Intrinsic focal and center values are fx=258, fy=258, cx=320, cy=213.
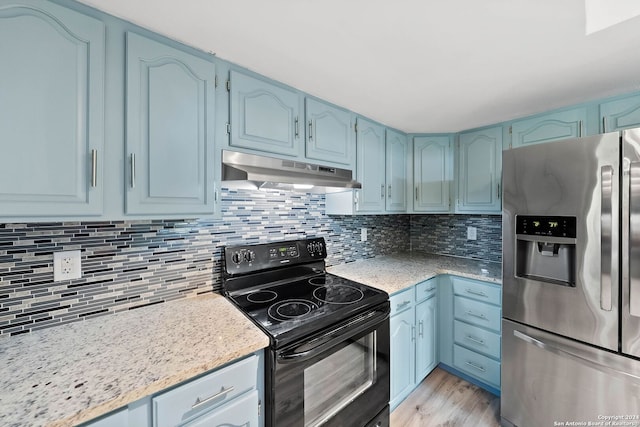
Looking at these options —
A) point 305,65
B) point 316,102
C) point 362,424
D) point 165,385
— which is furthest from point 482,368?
point 305,65

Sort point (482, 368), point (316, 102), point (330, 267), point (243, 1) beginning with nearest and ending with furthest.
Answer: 1. point (243, 1)
2. point (316, 102)
3. point (482, 368)
4. point (330, 267)

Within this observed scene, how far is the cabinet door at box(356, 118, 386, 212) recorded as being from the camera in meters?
1.98

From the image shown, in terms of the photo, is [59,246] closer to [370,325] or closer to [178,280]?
[178,280]

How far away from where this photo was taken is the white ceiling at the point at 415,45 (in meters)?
0.96

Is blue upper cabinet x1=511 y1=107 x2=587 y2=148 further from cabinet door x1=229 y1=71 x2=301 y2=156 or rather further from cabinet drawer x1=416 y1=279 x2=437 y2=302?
cabinet door x1=229 y1=71 x2=301 y2=156

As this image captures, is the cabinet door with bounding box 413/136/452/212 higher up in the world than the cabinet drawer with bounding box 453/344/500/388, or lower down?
higher up

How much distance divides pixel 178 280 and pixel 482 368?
7.25 feet

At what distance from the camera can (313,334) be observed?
1.15 meters

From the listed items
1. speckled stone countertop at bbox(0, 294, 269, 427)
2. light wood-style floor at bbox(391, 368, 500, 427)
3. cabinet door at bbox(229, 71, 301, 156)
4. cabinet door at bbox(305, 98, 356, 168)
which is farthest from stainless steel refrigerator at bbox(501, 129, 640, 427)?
speckled stone countertop at bbox(0, 294, 269, 427)

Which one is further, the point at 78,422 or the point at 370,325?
the point at 370,325

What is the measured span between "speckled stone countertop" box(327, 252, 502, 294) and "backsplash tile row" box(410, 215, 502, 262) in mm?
97

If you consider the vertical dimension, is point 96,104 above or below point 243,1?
below

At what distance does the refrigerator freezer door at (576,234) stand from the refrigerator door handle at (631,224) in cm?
3

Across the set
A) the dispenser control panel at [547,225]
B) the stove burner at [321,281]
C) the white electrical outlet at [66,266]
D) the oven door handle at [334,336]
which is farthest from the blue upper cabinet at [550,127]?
the white electrical outlet at [66,266]
